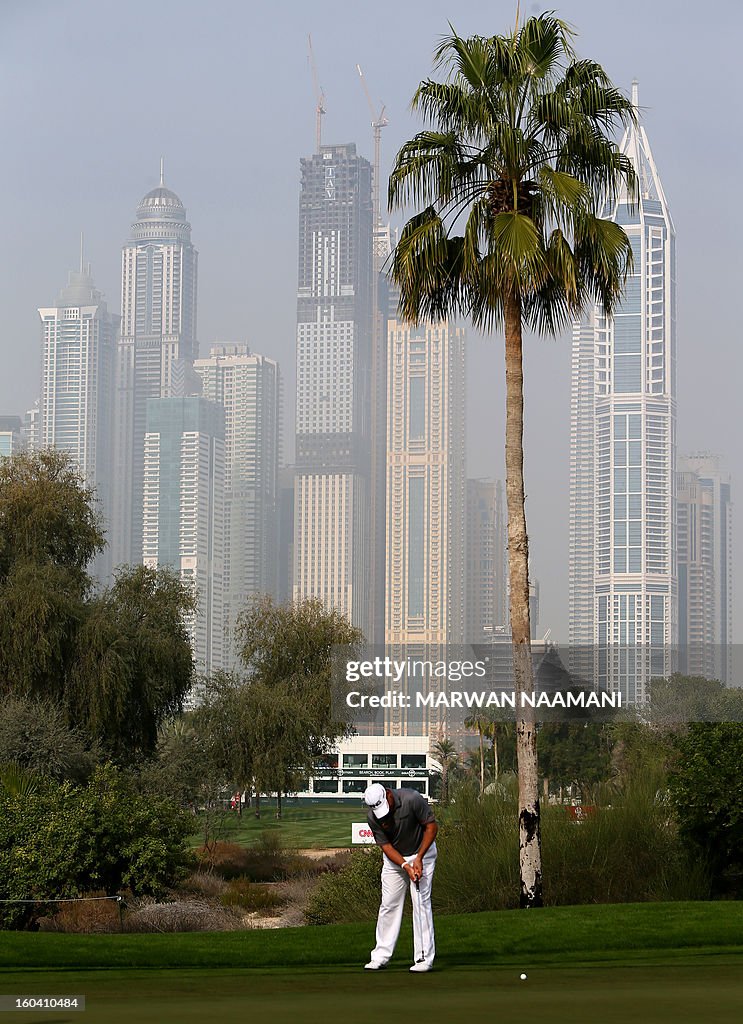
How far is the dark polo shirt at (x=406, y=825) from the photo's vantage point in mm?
11492

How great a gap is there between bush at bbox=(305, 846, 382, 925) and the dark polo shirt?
857 centimetres

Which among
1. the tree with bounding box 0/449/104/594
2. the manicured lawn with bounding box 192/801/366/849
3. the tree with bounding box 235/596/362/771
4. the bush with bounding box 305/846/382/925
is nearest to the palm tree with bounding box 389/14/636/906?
the bush with bounding box 305/846/382/925

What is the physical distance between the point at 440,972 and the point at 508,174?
1235 cm

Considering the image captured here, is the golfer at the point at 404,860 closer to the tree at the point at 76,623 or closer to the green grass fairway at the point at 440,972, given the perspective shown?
the green grass fairway at the point at 440,972

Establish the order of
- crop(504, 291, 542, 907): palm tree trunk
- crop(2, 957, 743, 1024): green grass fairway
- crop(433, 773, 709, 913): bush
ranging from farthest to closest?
crop(433, 773, 709, 913): bush, crop(504, 291, 542, 907): palm tree trunk, crop(2, 957, 743, 1024): green grass fairway

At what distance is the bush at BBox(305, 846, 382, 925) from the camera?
66.8ft

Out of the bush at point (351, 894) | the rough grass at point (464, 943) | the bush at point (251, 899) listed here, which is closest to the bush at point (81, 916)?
the bush at point (351, 894)

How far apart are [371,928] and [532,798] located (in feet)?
12.8

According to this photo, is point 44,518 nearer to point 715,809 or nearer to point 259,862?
point 259,862

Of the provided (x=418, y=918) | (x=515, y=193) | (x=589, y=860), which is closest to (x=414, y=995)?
(x=418, y=918)

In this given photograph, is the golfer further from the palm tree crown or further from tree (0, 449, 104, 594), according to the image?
tree (0, 449, 104, 594)

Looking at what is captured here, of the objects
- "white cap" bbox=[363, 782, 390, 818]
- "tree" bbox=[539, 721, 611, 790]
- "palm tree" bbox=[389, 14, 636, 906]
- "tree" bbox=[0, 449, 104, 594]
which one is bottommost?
"tree" bbox=[539, 721, 611, 790]

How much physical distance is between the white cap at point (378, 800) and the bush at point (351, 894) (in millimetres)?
8912

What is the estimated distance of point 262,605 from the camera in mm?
57688
